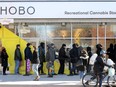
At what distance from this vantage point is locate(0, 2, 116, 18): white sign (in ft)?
76.2

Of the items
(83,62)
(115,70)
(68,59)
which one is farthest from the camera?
(68,59)

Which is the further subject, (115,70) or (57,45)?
(57,45)

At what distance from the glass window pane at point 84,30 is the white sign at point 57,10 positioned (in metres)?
0.98

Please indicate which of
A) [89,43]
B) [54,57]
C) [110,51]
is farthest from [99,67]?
[89,43]

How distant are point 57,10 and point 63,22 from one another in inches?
35.2

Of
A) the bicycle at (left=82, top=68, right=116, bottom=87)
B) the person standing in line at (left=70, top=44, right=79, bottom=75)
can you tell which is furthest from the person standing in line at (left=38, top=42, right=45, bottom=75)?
the bicycle at (left=82, top=68, right=116, bottom=87)

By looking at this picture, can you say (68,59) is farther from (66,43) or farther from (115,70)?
(115,70)

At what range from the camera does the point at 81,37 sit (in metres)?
24.0

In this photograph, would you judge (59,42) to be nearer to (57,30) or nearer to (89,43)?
(57,30)

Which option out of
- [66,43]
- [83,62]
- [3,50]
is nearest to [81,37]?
[66,43]

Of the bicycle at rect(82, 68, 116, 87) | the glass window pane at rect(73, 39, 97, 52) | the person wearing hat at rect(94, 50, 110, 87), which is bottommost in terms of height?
the bicycle at rect(82, 68, 116, 87)

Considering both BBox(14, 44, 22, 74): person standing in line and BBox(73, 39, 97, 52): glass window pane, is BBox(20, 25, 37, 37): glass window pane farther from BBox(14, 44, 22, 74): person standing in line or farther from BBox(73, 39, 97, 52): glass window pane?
BBox(73, 39, 97, 52): glass window pane

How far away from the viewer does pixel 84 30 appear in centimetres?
2403

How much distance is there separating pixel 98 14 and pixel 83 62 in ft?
11.9
